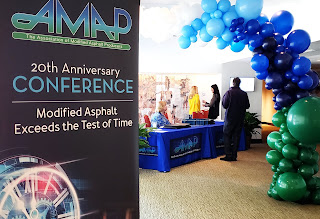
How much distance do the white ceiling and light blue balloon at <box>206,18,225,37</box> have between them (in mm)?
798

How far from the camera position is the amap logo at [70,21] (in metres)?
1.51

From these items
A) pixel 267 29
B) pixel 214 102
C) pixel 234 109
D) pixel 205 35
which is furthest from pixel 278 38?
pixel 214 102

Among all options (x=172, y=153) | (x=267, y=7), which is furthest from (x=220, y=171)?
(x=267, y=7)

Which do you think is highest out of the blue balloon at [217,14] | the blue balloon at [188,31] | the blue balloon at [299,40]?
the blue balloon at [217,14]

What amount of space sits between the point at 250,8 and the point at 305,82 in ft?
3.83

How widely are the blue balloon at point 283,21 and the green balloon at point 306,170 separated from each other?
1682mm

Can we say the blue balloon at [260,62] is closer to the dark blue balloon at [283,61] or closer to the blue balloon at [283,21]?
the dark blue balloon at [283,61]

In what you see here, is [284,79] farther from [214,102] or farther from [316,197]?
[214,102]

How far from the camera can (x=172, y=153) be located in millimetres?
5758

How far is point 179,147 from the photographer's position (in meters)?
5.91

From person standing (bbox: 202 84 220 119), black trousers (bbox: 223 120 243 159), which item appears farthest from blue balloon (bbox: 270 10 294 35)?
person standing (bbox: 202 84 220 119)

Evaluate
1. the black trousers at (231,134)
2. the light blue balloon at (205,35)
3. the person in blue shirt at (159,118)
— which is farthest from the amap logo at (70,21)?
the black trousers at (231,134)

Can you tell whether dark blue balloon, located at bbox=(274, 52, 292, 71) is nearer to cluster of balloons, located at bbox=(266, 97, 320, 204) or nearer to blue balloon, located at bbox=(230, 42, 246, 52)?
cluster of balloons, located at bbox=(266, 97, 320, 204)

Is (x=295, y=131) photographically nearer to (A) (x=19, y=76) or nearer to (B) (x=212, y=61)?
(A) (x=19, y=76)
